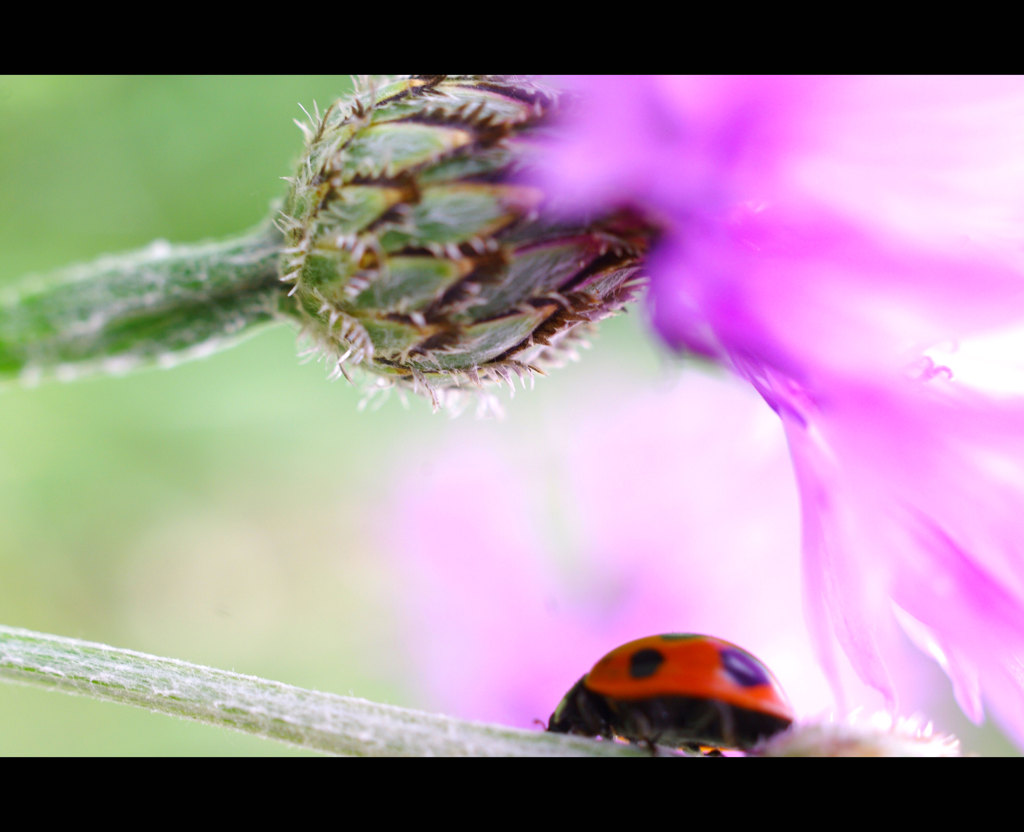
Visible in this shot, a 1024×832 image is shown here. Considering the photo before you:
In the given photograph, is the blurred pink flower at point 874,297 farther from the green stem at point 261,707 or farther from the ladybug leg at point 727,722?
the green stem at point 261,707

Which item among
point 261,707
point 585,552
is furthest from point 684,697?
point 585,552

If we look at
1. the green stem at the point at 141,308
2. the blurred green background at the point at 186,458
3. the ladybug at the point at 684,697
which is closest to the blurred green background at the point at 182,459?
the blurred green background at the point at 186,458

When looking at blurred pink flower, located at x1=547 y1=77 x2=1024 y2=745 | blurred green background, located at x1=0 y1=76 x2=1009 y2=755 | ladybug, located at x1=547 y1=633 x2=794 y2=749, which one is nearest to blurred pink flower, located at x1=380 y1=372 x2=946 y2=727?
blurred green background, located at x1=0 y1=76 x2=1009 y2=755

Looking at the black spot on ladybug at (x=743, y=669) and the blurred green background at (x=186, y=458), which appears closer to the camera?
the black spot on ladybug at (x=743, y=669)

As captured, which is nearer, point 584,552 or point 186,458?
point 584,552

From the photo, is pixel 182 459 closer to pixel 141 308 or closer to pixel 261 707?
pixel 141 308

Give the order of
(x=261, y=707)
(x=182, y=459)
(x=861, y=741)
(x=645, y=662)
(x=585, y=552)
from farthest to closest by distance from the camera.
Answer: (x=182, y=459) → (x=585, y=552) → (x=645, y=662) → (x=261, y=707) → (x=861, y=741)
